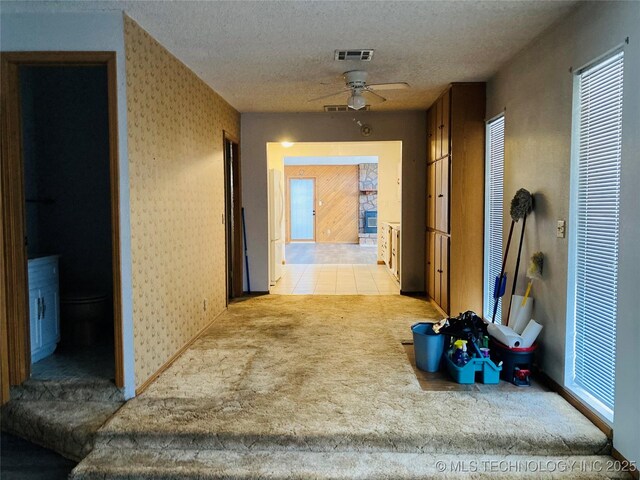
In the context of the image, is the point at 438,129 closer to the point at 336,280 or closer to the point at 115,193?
the point at 336,280

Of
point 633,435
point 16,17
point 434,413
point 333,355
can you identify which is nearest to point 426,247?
point 333,355

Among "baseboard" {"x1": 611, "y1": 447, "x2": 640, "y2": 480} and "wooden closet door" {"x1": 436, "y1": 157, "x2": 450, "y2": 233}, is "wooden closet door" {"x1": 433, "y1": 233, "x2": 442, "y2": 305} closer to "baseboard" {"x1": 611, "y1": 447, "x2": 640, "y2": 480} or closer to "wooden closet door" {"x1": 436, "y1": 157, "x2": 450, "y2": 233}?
"wooden closet door" {"x1": 436, "y1": 157, "x2": 450, "y2": 233}

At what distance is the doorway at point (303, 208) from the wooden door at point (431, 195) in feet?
27.4

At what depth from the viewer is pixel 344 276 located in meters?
7.98

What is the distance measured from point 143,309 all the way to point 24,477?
111 centimetres

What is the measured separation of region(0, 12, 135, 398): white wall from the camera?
2.92m

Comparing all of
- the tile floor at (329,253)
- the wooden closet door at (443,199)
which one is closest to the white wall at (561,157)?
the wooden closet door at (443,199)

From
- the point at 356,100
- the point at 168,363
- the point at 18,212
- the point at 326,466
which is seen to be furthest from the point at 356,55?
the point at 326,466

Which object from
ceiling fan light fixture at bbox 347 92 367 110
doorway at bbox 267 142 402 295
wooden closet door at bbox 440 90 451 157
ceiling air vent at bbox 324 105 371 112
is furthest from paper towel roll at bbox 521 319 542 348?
ceiling air vent at bbox 324 105 371 112

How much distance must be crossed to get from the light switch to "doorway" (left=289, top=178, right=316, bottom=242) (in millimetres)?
11539

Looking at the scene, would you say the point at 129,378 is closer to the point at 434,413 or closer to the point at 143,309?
the point at 143,309

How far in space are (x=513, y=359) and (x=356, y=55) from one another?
2577mm

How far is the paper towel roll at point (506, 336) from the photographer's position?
3219mm

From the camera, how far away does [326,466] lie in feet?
7.93
